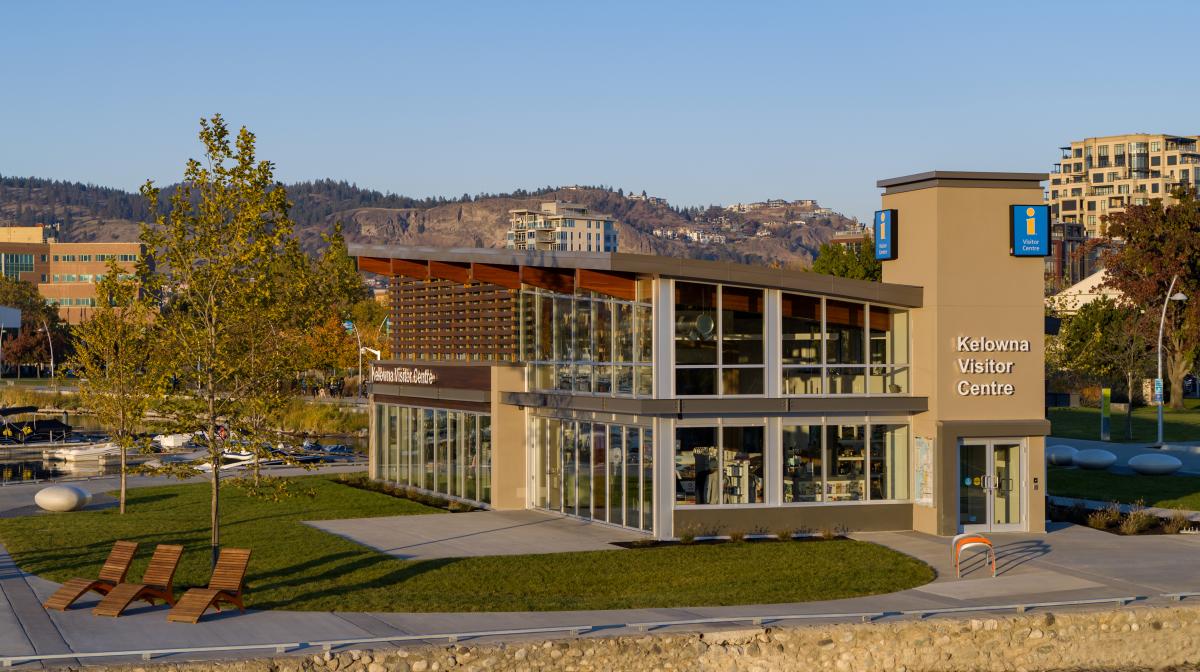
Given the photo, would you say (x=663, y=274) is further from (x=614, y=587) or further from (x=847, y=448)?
(x=614, y=587)

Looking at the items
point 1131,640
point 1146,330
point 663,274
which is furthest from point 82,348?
point 1146,330

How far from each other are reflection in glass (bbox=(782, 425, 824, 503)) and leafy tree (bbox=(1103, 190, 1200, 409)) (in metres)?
46.8

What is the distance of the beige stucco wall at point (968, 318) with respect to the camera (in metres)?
27.4

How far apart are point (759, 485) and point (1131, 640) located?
31.5 feet

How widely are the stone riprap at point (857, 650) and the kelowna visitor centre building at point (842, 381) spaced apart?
27.3 ft

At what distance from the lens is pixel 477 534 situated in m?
27.9

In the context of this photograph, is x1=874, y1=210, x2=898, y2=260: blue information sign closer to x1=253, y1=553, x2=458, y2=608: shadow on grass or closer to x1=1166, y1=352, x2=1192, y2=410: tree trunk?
x1=253, y1=553, x2=458, y2=608: shadow on grass

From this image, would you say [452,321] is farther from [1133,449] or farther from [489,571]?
[1133,449]

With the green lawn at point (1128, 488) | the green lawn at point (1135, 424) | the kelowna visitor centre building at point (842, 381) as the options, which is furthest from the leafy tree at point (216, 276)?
the green lawn at point (1135, 424)

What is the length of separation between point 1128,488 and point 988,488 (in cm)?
950

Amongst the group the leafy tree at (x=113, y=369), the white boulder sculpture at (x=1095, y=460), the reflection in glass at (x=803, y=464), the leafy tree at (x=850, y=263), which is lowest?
the white boulder sculpture at (x=1095, y=460)

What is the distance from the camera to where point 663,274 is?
88.2 feet

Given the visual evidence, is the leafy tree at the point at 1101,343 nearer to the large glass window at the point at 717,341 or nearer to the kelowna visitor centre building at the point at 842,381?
the kelowna visitor centre building at the point at 842,381

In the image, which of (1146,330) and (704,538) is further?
(1146,330)
